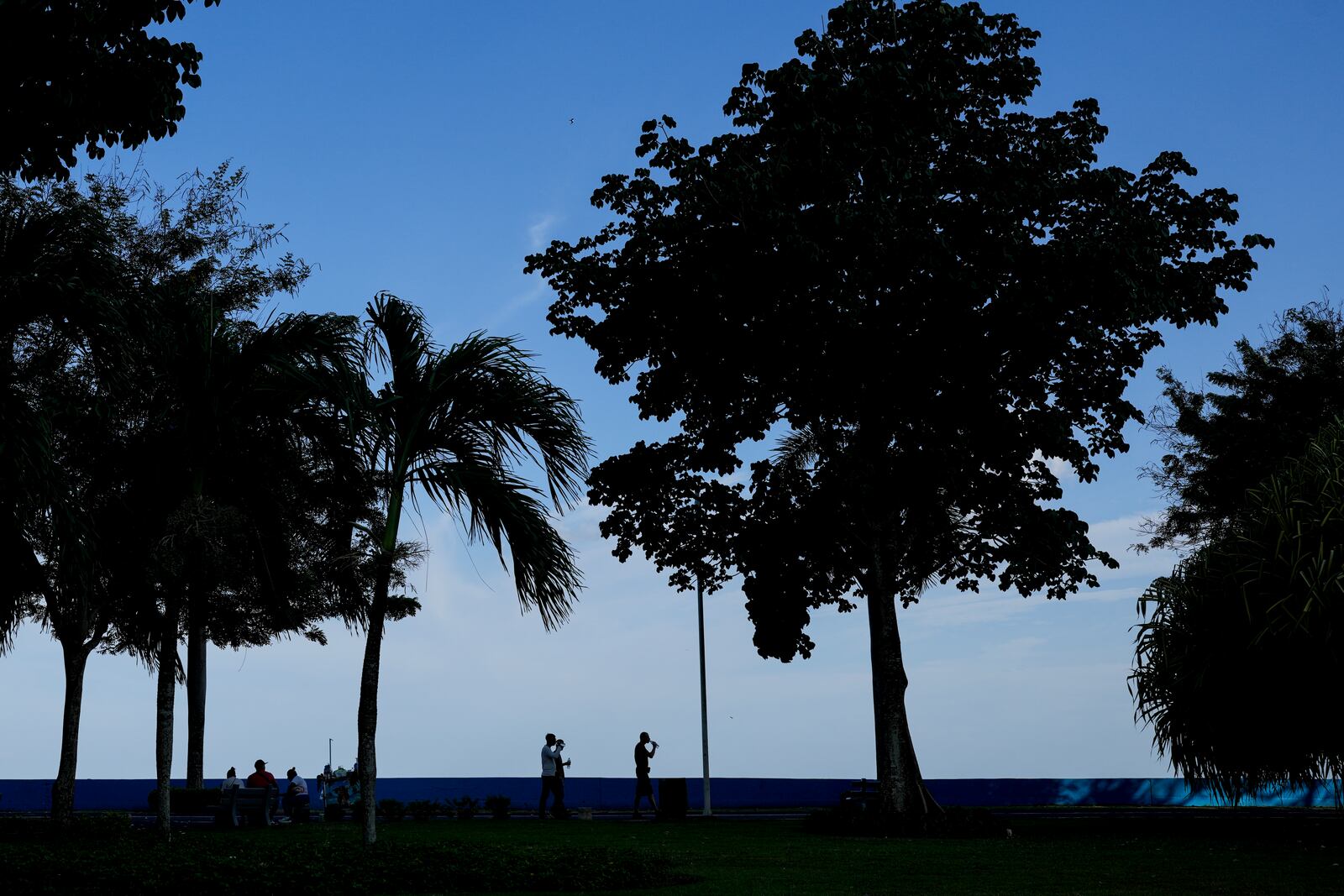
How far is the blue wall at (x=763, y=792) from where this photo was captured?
39.6 m

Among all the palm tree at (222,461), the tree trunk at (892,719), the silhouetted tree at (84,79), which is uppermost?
the silhouetted tree at (84,79)

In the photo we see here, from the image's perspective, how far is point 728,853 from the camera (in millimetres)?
18031

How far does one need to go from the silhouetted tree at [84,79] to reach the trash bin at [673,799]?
61.4 ft

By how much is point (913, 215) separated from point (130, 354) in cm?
1372

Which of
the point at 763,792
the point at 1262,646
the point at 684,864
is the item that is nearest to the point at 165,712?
the point at 684,864

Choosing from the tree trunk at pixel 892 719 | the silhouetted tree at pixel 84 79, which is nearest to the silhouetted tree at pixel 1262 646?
the tree trunk at pixel 892 719

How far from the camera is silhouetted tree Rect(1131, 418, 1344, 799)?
22.0 metres

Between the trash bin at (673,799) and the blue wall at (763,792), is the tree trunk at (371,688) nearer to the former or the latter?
the trash bin at (673,799)

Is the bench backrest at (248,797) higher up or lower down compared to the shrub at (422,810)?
higher up

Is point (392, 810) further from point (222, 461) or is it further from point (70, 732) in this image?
point (222, 461)

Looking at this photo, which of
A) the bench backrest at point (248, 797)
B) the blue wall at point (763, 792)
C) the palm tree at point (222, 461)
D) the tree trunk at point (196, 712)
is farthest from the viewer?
the blue wall at point (763, 792)

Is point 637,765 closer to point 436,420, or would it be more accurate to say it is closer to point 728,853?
point 728,853

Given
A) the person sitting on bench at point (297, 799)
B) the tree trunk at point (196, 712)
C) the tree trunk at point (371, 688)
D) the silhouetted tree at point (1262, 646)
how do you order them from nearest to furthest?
the tree trunk at point (371, 688) < the silhouetted tree at point (1262, 646) < the person sitting on bench at point (297, 799) < the tree trunk at point (196, 712)

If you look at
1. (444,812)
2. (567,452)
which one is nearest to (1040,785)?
(444,812)
